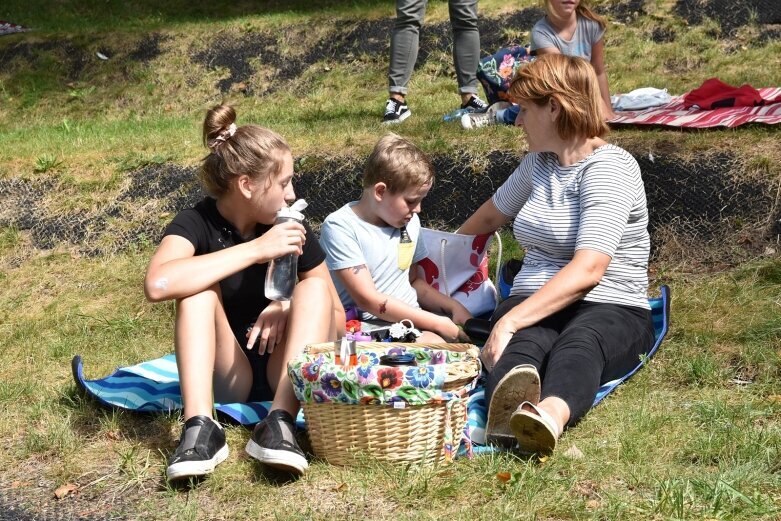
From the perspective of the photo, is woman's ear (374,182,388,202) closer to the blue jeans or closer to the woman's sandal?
the woman's sandal

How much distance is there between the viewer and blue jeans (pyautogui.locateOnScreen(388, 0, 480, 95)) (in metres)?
7.12

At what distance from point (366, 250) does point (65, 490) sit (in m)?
1.64

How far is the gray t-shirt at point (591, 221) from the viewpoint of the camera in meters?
3.72

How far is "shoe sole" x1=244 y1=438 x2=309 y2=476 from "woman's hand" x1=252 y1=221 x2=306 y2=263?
0.68 meters

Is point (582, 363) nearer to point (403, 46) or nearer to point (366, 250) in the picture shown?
point (366, 250)

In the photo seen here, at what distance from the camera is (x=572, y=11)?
20.6 ft

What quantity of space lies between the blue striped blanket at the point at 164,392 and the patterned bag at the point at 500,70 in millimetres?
2728

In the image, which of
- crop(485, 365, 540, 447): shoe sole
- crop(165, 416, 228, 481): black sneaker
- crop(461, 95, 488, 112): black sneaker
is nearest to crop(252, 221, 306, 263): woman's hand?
crop(165, 416, 228, 481): black sneaker

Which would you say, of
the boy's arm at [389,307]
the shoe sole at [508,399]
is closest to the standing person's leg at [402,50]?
the boy's arm at [389,307]

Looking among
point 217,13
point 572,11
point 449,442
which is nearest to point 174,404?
point 449,442

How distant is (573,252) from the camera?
393cm

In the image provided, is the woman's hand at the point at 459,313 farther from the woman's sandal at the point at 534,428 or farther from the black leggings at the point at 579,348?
the woman's sandal at the point at 534,428

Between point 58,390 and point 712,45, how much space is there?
712 cm

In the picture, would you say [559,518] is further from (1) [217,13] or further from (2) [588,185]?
(1) [217,13]
